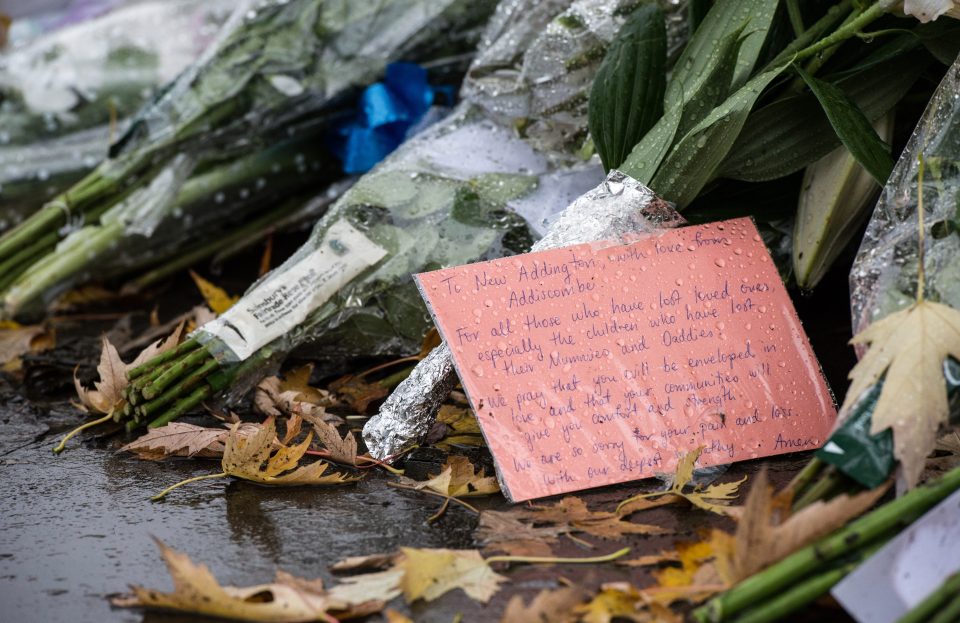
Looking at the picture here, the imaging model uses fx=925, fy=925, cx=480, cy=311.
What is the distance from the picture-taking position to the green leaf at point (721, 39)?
1229 mm

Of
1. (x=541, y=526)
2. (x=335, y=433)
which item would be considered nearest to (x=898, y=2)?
(x=541, y=526)

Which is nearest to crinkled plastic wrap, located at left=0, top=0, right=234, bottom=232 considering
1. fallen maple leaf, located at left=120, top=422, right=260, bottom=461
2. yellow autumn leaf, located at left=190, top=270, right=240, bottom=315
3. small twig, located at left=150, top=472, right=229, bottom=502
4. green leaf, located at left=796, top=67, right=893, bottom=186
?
yellow autumn leaf, located at left=190, top=270, right=240, bottom=315

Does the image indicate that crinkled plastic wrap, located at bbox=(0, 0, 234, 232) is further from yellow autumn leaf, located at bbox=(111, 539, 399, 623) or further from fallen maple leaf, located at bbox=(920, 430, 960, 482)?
fallen maple leaf, located at bbox=(920, 430, 960, 482)

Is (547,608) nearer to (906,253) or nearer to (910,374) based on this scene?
(910,374)

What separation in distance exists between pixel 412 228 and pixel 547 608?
2.55 feet

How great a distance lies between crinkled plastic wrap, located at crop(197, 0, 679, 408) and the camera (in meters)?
1.37

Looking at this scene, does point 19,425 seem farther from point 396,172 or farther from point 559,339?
point 559,339

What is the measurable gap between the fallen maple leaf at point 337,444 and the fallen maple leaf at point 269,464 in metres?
0.03

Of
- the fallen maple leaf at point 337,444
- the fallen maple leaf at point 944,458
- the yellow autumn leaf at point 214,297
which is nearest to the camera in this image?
the fallen maple leaf at point 944,458

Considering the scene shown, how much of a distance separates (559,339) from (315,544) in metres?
0.37

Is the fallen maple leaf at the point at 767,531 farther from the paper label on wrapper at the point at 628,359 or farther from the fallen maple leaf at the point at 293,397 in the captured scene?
the fallen maple leaf at the point at 293,397

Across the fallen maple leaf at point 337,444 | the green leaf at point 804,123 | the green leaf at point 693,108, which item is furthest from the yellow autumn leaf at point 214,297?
the green leaf at point 804,123

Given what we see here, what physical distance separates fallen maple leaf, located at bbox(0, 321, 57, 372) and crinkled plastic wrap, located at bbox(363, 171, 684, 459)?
835mm

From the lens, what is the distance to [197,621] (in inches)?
33.2
